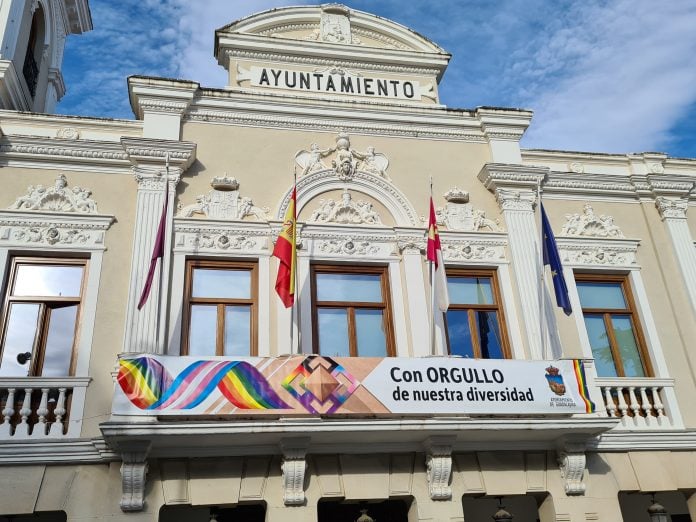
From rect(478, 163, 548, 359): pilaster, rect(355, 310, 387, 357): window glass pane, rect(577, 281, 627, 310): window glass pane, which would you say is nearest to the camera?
rect(355, 310, 387, 357): window glass pane

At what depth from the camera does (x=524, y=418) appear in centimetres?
953

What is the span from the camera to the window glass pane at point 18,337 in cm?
921

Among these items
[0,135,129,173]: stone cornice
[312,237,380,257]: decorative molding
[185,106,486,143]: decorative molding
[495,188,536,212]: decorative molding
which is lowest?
[312,237,380,257]: decorative molding

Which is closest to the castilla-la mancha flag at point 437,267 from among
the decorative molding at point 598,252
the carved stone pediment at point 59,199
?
the decorative molding at point 598,252

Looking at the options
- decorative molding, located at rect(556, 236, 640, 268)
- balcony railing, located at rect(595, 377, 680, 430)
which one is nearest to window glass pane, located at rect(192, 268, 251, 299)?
decorative molding, located at rect(556, 236, 640, 268)

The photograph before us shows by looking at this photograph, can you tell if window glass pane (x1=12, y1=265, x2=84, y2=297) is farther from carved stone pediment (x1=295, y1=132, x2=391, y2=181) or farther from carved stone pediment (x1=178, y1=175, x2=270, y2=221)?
carved stone pediment (x1=295, y1=132, x2=391, y2=181)

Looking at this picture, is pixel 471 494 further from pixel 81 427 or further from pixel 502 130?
pixel 502 130

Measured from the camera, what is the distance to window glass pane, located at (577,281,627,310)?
1178 centimetres

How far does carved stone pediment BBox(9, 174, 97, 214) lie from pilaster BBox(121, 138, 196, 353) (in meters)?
0.77

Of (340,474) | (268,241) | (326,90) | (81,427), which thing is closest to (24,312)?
(81,427)

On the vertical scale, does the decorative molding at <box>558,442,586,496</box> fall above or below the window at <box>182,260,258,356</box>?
below

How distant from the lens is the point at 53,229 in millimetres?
10008

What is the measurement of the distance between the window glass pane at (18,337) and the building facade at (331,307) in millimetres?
40

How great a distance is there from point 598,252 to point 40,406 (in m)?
9.10
